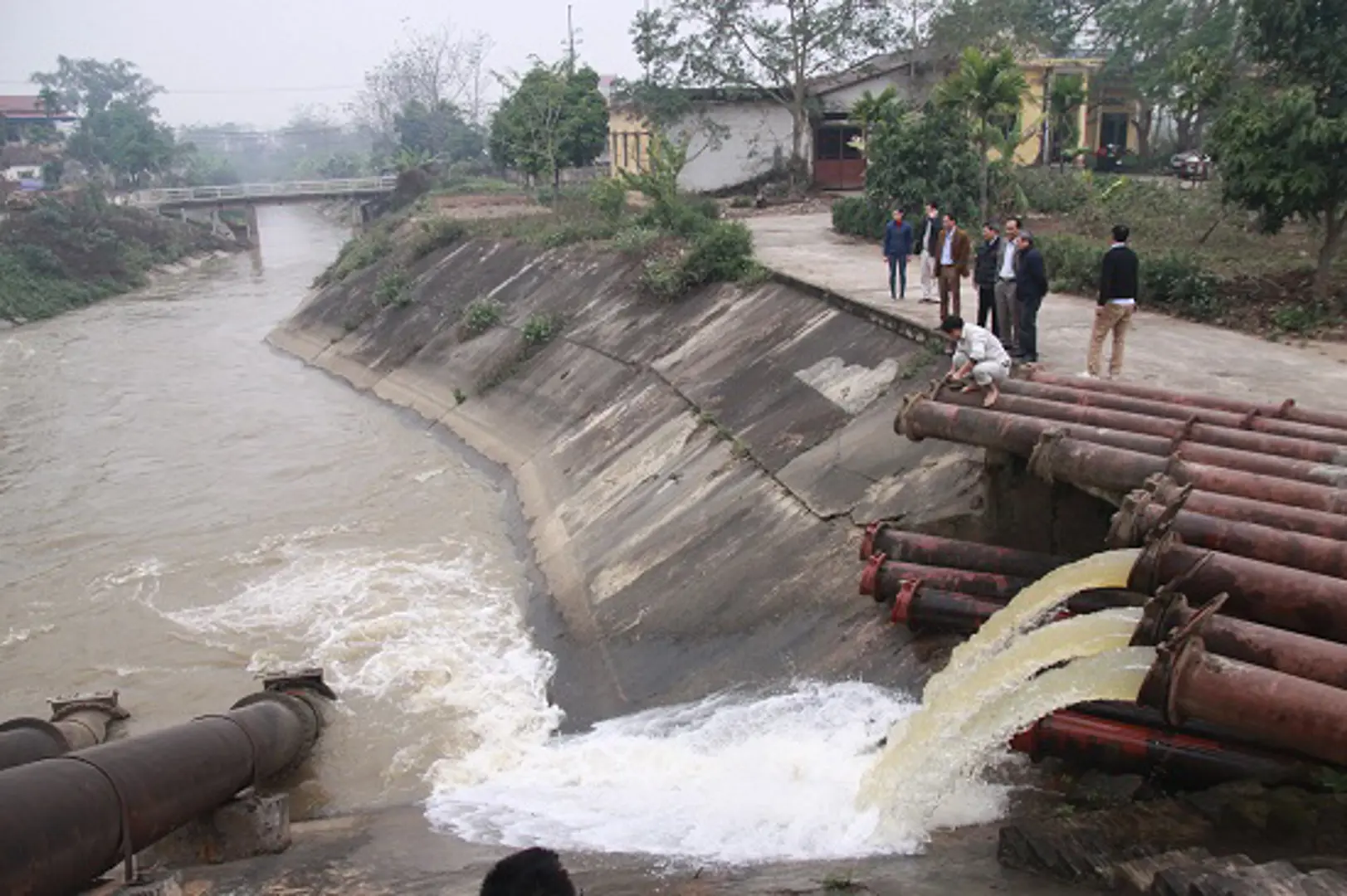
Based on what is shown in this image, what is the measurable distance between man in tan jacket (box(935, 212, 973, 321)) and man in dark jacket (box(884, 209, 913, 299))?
1.78 m

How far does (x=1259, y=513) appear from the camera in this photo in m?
7.09

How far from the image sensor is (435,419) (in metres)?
24.3

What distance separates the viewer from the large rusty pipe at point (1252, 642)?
5574mm

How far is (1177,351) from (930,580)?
22.3 feet

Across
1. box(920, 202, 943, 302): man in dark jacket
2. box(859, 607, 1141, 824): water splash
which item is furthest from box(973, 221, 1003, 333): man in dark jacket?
box(859, 607, 1141, 824): water splash

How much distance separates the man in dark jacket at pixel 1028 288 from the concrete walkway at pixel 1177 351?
44 cm

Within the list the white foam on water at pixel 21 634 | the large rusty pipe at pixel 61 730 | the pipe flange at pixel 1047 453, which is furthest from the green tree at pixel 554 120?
the pipe flange at pixel 1047 453

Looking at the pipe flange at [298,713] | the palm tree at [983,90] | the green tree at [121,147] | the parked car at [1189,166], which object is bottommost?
the pipe flange at [298,713]

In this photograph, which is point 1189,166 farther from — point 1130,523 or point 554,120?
point 1130,523

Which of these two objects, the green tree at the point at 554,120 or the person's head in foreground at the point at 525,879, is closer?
the person's head in foreground at the point at 525,879

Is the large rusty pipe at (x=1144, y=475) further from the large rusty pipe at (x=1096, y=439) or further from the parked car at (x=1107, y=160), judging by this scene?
the parked car at (x=1107, y=160)

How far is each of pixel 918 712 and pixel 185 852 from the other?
552 cm

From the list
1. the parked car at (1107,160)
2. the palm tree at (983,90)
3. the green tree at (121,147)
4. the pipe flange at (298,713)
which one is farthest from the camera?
the green tree at (121,147)

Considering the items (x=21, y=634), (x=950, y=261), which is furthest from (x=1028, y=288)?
(x=21, y=634)
